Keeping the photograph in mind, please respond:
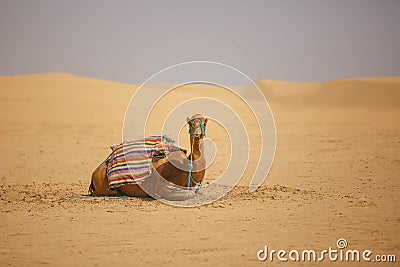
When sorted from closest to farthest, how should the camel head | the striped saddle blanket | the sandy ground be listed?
the sandy ground, the camel head, the striped saddle blanket

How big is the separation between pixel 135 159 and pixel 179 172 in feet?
2.98

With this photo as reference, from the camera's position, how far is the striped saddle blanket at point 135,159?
9000 mm

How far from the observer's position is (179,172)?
28.6 feet

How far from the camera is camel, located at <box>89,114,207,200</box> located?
8500 mm

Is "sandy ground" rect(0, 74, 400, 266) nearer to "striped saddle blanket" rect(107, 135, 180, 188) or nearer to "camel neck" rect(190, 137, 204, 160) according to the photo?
"striped saddle blanket" rect(107, 135, 180, 188)

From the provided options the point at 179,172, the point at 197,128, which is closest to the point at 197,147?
the point at 197,128

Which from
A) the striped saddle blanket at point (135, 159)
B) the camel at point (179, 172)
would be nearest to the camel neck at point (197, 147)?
the camel at point (179, 172)

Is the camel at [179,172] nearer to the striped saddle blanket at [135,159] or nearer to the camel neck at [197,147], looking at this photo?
the camel neck at [197,147]

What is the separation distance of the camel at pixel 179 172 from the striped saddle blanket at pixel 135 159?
0.45 ft

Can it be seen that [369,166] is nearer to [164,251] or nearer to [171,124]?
[164,251]

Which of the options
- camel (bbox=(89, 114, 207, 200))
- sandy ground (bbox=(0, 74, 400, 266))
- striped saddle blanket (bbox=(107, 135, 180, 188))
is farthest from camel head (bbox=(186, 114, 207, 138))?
sandy ground (bbox=(0, 74, 400, 266))

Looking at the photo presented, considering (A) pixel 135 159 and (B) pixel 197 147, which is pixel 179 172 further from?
(A) pixel 135 159

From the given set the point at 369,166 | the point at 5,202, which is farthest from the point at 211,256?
the point at 369,166

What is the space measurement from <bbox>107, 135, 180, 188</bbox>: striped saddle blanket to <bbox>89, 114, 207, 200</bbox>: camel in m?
0.14
